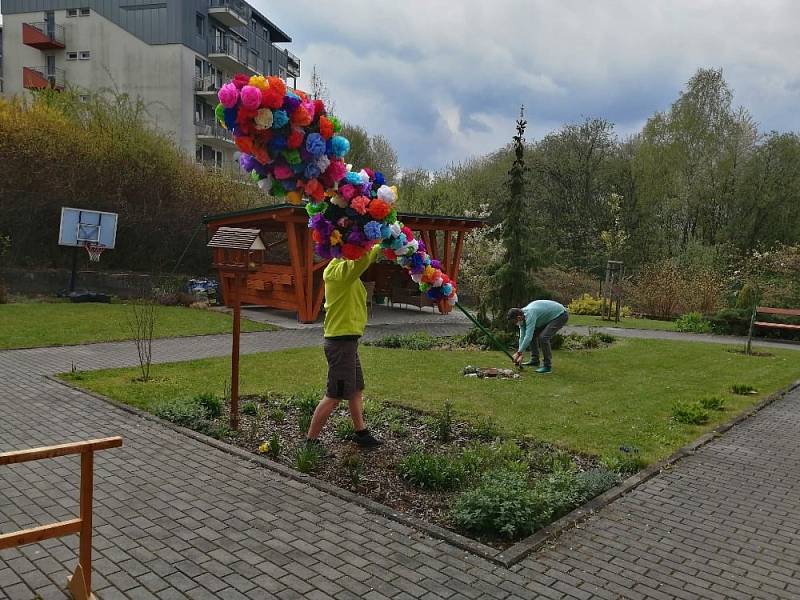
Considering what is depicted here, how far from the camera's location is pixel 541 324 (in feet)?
35.3

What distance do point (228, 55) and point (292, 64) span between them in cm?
1398

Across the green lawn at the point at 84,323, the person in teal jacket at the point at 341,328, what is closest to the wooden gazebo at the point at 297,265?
the green lawn at the point at 84,323

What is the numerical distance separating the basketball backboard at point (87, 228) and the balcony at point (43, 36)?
23526mm

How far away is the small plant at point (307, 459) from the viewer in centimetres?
529

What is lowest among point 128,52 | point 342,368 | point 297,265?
point 342,368

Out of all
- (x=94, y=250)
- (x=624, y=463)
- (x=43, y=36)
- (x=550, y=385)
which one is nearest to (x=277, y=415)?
(x=624, y=463)

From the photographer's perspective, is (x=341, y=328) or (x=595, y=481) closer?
(x=595, y=481)

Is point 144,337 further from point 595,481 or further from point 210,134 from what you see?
point 210,134

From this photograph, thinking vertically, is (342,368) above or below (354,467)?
above

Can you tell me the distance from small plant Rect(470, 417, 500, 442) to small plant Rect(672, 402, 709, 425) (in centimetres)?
241

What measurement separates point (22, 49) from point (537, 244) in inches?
1548

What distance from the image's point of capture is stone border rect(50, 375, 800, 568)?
13.1ft

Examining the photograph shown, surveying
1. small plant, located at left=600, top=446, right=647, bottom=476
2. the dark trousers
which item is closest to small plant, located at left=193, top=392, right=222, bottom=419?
small plant, located at left=600, top=446, right=647, bottom=476

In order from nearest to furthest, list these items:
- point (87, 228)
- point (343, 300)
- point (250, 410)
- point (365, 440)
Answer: point (343, 300), point (365, 440), point (250, 410), point (87, 228)
